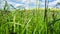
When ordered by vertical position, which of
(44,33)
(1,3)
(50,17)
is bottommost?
(44,33)

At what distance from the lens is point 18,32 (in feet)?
6.51

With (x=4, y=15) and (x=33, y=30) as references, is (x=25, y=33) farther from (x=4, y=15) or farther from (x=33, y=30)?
(x=4, y=15)

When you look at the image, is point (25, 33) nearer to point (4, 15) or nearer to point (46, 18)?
point (46, 18)

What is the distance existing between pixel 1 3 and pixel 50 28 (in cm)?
78

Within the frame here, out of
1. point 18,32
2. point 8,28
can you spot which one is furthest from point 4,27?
point 18,32

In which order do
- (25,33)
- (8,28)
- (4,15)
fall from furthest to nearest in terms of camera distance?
(4,15) < (8,28) < (25,33)

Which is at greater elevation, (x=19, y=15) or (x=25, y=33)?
(x=19, y=15)

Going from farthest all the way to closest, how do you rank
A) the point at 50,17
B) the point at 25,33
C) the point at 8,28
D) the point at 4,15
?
the point at 4,15
the point at 50,17
the point at 8,28
the point at 25,33

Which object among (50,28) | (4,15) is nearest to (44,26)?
(50,28)

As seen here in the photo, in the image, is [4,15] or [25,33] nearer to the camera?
[25,33]

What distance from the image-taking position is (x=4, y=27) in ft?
6.93

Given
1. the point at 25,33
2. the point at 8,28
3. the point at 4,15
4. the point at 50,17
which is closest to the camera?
the point at 25,33

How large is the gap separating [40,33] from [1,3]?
74cm

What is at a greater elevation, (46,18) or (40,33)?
(46,18)
